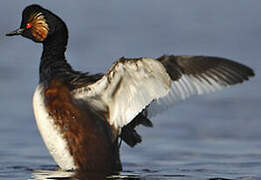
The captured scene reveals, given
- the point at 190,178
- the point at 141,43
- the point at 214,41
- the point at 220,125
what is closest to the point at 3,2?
the point at 141,43

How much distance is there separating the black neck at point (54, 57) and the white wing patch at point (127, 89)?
1.75 ft

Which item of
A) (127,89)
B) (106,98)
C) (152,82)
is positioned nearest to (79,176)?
(106,98)

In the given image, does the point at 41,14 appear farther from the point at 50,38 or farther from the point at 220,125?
the point at 220,125

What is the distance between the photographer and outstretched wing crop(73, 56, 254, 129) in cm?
835

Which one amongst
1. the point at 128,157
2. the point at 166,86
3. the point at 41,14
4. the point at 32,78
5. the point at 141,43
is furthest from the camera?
the point at 141,43

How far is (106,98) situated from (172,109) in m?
4.20

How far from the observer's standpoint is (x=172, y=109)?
42.0ft

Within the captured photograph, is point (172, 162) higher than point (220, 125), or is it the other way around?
point (220, 125)

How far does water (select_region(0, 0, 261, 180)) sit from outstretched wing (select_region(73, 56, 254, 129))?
0.82 meters

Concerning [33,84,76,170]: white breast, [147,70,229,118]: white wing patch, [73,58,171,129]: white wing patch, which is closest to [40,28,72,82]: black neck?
[33,84,76,170]: white breast

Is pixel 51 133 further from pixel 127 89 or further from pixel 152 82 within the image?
pixel 152 82

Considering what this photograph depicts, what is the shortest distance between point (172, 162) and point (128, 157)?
0.59 metres

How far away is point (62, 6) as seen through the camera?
18.0m

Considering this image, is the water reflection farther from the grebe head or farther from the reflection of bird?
the grebe head
